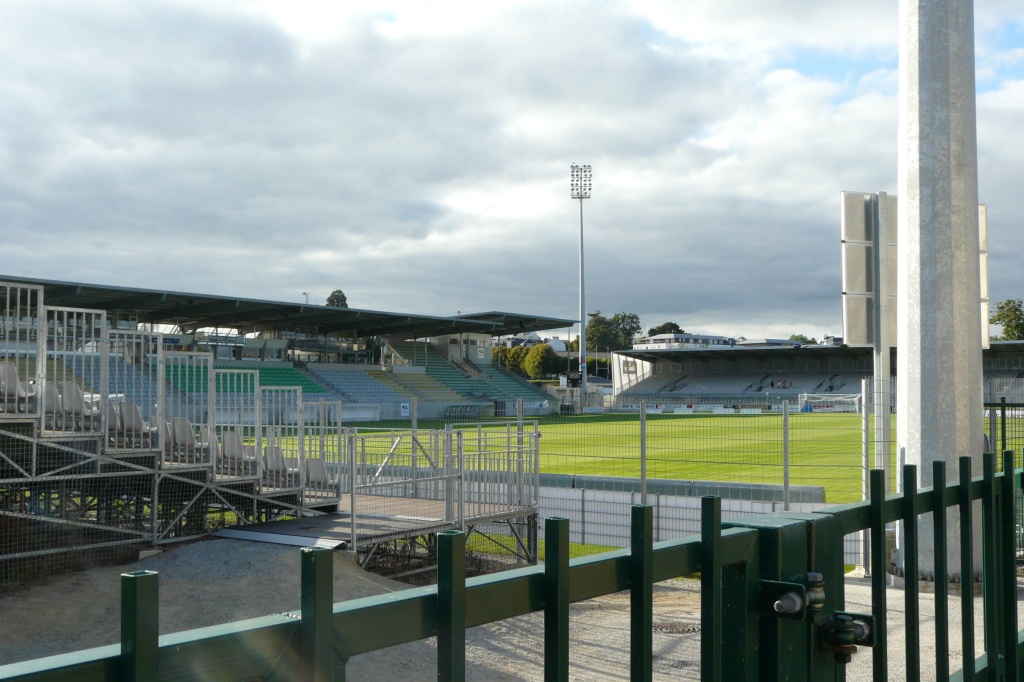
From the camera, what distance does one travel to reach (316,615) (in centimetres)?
135

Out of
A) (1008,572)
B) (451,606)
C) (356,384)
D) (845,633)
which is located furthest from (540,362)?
(451,606)

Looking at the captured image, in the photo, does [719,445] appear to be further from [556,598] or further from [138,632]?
[138,632]

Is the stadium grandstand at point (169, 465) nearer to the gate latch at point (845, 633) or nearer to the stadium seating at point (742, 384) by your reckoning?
the gate latch at point (845, 633)

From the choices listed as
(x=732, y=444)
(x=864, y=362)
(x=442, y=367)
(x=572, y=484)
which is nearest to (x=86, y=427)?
(x=572, y=484)

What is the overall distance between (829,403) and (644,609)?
1414 centimetres

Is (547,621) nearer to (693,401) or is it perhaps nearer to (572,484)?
(693,401)

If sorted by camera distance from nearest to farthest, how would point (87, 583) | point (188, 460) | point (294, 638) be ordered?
point (294, 638) < point (87, 583) < point (188, 460)

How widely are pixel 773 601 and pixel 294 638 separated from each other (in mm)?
1236

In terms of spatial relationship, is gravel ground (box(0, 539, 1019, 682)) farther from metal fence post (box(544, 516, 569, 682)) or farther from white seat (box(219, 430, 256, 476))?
metal fence post (box(544, 516, 569, 682))

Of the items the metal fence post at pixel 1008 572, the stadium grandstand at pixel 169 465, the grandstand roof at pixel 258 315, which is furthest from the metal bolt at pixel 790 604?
the grandstand roof at pixel 258 315

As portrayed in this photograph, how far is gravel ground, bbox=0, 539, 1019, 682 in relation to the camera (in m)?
8.12

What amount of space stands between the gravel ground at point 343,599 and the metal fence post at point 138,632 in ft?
23.2

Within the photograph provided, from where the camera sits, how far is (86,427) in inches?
443

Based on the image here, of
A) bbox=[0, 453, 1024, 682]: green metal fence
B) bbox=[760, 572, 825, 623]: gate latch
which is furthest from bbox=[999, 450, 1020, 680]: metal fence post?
bbox=[760, 572, 825, 623]: gate latch
